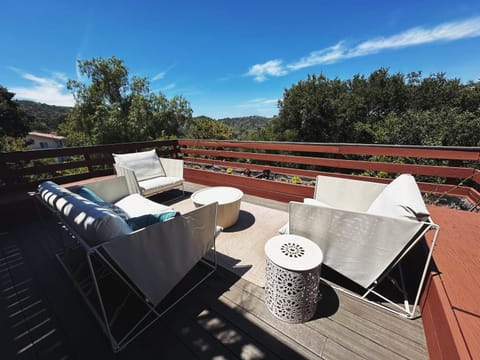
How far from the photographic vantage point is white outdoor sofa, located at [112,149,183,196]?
288cm

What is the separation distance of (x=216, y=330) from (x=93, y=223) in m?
1.03

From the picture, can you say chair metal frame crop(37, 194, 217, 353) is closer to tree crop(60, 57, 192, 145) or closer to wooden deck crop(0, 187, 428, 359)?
wooden deck crop(0, 187, 428, 359)

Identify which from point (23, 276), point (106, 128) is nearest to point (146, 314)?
point (23, 276)

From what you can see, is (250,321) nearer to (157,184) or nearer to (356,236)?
(356,236)

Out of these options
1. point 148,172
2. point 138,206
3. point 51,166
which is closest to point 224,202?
point 138,206

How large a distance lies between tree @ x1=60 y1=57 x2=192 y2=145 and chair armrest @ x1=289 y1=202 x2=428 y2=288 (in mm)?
11362

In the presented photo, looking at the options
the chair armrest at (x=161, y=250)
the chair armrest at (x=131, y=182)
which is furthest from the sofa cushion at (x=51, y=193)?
the chair armrest at (x=131, y=182)

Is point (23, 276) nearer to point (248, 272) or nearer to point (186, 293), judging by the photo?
point (186, 293)

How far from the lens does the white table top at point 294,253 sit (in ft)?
3.90

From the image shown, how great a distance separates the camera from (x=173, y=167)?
348 cm

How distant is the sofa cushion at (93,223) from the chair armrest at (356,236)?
1.21 metres

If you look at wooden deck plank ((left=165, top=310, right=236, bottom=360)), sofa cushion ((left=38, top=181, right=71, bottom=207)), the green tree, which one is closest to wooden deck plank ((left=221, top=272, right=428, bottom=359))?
wooden deck plank ((left=165, top=310, right=236, bottom=360))

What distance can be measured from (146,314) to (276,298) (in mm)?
917

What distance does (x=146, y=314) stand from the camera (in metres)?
1.31
